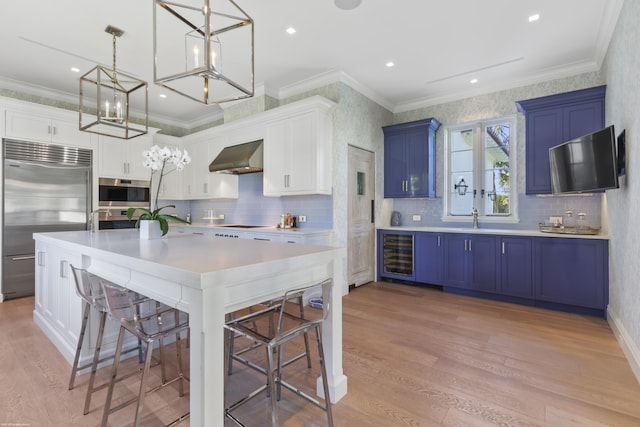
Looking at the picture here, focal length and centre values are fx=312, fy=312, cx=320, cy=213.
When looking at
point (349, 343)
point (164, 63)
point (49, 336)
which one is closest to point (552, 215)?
point (349, 343)

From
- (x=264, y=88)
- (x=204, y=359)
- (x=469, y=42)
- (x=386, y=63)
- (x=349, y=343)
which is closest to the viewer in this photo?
(x=204, y=359)

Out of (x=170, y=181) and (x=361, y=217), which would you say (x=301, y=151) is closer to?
(x=361, y=217)

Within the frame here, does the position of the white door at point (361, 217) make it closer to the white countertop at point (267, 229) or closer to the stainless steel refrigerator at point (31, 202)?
the white countertop at point (267, 229)

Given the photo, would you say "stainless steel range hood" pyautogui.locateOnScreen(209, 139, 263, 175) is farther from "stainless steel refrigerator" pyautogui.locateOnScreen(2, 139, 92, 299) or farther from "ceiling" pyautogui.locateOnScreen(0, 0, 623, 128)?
"stainless steel refrigerator" pyautogui.locateOnScreen(2, 139, 92, 299)

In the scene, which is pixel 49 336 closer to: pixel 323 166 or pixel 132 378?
pixel 132 378

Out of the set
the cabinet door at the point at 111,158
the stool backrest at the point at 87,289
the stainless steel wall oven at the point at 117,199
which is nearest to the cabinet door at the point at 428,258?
the stool backrest at the point at 87,289

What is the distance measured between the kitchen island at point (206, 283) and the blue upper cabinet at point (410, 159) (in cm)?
339

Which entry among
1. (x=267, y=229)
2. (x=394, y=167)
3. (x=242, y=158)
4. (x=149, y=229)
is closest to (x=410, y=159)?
(x=394, y=167)

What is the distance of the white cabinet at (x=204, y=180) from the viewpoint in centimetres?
557

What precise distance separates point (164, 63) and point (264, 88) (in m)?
1.37

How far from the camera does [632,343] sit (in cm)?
241

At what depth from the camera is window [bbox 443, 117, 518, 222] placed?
4.57 m

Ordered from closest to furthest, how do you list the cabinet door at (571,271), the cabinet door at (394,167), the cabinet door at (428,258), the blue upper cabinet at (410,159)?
the cabinet door at (571,271) → the cabinet door at (428,258) → the blue upper cabinet at (410,159) → the cabinet door at (394,167)

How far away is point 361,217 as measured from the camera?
4855 millimetres
